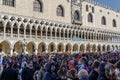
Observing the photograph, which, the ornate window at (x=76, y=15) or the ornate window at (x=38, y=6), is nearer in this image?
the ornate window at (x=38, y=6)

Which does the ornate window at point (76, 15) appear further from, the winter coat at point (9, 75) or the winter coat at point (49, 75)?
the winter coat at point (49, 75)

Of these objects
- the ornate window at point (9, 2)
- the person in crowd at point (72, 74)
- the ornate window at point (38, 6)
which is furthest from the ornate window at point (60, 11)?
the person in crowd at point (72, 74)

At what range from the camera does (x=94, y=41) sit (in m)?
63.9

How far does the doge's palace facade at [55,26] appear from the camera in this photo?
43.0 meters

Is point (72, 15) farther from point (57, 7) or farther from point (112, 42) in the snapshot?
point (112, 42)

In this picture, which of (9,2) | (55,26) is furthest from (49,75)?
(55,26)

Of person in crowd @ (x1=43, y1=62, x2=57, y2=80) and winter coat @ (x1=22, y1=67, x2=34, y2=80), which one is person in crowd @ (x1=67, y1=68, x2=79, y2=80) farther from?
winter coat @ (x1=22, y1=67, x2=34, y2=80)

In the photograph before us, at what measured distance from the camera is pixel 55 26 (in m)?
52.9

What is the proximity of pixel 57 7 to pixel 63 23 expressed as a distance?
12.1ft

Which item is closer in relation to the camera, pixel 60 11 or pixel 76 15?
pixel 60 11

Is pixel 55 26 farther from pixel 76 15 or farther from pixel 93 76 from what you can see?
pixel 93 76

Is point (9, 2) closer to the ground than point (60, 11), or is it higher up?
higher up

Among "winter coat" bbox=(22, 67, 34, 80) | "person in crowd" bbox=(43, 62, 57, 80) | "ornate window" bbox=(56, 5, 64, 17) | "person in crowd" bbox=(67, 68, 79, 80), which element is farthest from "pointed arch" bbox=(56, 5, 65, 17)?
"person in crowd" bbox=(67, 68, 79, 80)

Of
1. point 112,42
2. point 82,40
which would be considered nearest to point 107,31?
point 112,42
